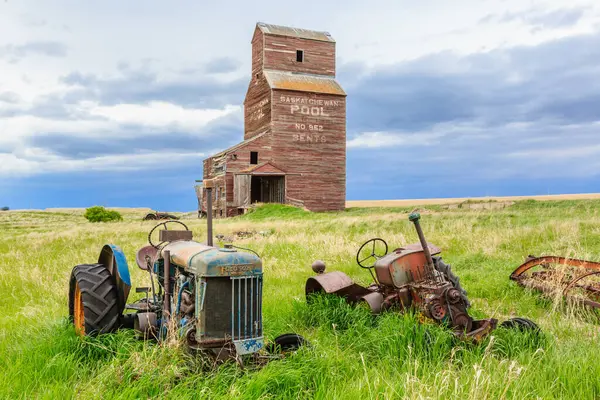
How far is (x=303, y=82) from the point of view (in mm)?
32812

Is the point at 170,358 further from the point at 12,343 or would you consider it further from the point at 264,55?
the point at 264,55

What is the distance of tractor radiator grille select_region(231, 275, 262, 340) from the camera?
4211mm

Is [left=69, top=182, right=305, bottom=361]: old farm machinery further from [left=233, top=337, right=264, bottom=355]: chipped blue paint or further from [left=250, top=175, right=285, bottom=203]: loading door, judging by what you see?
[left=250, top=175, right=285, bottom=203]: loading door

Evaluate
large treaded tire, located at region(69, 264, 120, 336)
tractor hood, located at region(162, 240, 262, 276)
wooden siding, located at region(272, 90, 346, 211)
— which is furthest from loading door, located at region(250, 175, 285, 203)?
tractor hood, located at region(162, 240, 262, 276)

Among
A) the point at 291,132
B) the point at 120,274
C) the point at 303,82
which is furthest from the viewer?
the point at 303,82

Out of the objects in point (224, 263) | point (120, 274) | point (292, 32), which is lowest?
point (120, 274)

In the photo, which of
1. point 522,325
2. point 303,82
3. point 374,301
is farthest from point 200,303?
point 303,82

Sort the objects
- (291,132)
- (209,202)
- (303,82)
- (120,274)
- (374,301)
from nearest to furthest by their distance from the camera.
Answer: (209,202) → (120,274) → (374,301) → (291,132) → (303,82)

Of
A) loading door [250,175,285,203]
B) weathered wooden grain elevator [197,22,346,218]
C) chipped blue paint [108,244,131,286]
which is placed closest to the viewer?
chipped blue paint [108,244,131,286]

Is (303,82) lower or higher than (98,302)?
higher

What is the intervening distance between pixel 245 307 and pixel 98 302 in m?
1.69

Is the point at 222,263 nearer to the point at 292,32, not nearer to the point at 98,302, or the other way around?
the point at 98,302

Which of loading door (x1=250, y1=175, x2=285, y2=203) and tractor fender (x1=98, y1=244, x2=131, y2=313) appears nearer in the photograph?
tractor fender (x1=98, y1=244, x2=131, y2=313)

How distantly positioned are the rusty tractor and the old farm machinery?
1.65 meters
